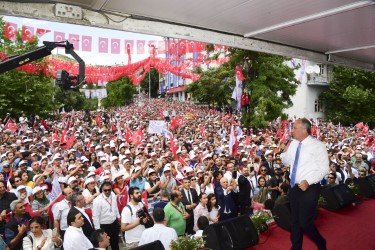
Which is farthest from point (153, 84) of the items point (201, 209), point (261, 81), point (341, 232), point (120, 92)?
point (341, 232)

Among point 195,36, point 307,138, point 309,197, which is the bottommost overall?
point 309,197

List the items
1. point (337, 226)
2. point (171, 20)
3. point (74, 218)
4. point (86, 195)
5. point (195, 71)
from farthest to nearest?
1. point (195, 71)
2. point (86, 195)
3. point (337, 226)
4. point (74, 218)
5. point (171, 20)

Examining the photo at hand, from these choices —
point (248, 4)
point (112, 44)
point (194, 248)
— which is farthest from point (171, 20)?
point (112, 44)

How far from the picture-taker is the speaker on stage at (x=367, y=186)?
7.30 metres

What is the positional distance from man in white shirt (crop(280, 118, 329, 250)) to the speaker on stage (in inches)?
155

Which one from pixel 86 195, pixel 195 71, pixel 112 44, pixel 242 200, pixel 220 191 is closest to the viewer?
pixel 86 195

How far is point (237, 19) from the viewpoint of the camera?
474 cm

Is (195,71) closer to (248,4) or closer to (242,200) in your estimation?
(242,200)

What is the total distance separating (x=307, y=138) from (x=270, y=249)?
1.74 m

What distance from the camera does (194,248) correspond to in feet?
14.0

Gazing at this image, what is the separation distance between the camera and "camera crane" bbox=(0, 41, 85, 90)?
5109 mm

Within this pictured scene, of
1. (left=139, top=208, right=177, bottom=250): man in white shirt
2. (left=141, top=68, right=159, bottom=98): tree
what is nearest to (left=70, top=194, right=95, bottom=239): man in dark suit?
(left=139, top=208, right=177, bottom=250): man in white shirt

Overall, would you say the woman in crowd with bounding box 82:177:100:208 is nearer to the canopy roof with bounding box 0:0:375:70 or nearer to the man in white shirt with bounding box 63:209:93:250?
the man in white shirt with bounding box 63:209:93:250

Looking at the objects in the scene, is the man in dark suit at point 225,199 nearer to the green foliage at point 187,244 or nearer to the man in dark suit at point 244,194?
the man in dark suit at point 244,194
